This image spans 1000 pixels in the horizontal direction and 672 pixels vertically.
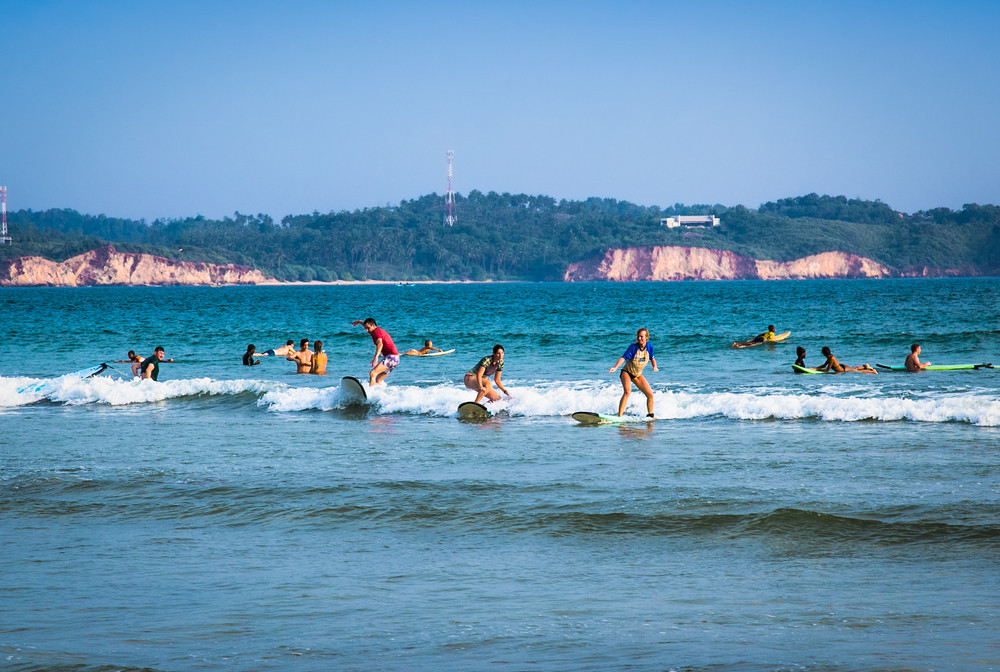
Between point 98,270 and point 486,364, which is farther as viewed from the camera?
point 98,270

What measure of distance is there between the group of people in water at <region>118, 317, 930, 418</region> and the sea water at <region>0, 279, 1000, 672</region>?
0.67 meters

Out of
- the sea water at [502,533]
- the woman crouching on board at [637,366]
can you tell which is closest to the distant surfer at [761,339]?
the sea water at [502,533]

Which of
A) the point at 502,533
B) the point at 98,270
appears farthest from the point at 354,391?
the point at 98,270

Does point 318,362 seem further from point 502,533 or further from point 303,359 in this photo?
point 502,533

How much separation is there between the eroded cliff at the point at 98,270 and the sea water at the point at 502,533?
524ft

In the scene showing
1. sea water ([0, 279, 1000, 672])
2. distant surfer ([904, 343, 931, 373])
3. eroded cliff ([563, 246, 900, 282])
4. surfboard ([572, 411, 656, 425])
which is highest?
eroded cliff ([563, 246, 900, 282])

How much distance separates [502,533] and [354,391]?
10154mm

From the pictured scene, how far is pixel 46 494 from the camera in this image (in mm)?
10383

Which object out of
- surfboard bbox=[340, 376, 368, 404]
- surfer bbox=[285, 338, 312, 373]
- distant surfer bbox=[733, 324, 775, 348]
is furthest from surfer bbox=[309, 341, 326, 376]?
distant surfer bbox=[733, 324, 775, 348]

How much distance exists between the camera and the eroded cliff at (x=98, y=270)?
540 ft

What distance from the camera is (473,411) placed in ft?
53.8

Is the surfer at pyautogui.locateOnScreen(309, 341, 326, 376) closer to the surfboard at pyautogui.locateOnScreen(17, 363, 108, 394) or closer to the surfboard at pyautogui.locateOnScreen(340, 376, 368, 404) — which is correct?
the surfboard at pyautogui.locateOnScreen(17, 363, 108, 394)

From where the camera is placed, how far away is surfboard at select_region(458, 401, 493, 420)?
16375 millimetres

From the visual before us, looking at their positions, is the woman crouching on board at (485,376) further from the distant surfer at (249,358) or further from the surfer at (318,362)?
the distant surfer at (249,358)
